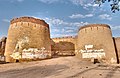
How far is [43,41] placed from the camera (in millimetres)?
14969

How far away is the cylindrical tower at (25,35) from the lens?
1393 centimetres

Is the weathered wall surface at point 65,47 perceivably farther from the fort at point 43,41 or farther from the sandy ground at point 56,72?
the sandy ground at point 56,72

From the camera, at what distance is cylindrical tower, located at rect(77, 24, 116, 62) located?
16.2 m

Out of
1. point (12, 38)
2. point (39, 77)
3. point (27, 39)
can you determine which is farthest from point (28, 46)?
point (39, 77)

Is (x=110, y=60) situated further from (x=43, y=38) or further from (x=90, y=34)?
(x=43, y=38)

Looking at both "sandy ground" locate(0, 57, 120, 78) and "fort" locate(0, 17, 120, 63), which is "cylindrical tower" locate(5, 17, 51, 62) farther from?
"sandy ground" locate(0, 57, 120, 78)

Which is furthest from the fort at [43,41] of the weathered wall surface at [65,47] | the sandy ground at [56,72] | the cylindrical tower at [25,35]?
the sandy ground at [56,72]

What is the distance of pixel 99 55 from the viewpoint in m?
15.9

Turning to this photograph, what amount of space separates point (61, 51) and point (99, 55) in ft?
21.5

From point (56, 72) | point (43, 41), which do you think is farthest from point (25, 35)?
point (56, 72)

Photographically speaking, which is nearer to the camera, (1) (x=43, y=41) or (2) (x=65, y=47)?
(1) (x=43, y=41)

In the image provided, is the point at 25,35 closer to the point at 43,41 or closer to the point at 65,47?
the point at 43,41

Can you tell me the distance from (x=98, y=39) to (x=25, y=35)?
26.4 ft

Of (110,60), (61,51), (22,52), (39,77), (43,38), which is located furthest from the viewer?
(61,51)
